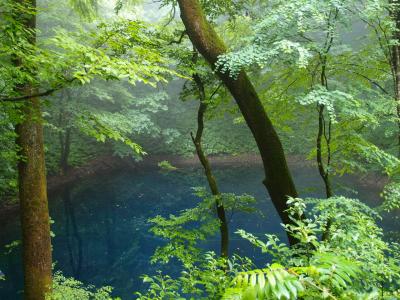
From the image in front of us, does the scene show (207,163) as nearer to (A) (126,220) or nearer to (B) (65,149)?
(A) (126,220)

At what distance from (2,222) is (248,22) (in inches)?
464

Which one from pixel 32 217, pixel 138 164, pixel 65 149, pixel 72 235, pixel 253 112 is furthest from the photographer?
pixel 138 164

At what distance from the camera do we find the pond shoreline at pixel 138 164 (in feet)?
57.5

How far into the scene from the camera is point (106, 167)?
21.9m

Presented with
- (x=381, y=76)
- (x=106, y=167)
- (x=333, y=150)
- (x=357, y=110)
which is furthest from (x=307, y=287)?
(x=106, y=167)

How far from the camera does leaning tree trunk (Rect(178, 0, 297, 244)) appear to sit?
433cm

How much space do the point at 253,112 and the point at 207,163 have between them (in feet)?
6.99

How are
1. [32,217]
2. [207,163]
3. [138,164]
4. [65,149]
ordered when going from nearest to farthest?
[32,217], [207,163], [65,149], [138,164]

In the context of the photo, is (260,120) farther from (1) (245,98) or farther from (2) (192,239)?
(2) (192,239)

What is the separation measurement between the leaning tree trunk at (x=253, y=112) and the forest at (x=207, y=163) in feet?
0.07

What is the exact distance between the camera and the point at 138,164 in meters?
22.8

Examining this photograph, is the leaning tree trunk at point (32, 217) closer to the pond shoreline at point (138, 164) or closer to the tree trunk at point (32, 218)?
the tree trunk at point (32, 218)

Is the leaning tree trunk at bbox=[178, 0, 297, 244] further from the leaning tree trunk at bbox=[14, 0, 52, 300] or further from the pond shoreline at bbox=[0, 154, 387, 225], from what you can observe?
the pond shoreline at bbox=[0, 154, 387, 225]

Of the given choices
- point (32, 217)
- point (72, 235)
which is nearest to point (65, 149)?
point (72, 235)
